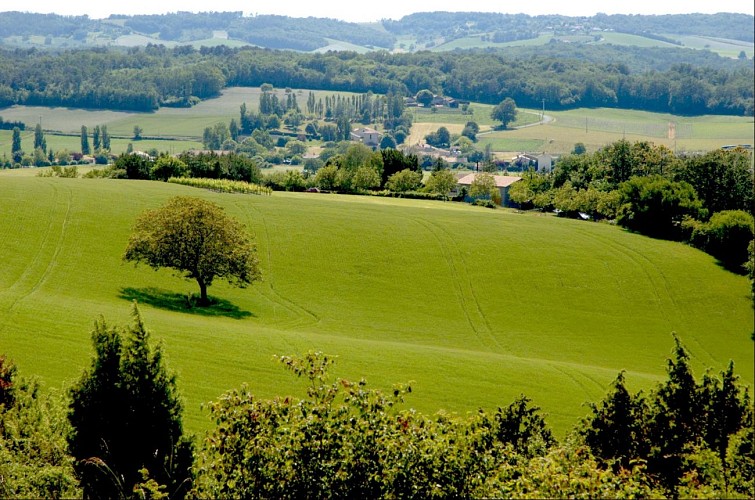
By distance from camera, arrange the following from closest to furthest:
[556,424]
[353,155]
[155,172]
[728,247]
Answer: [556,424]
[728,247]
[155,172]
[353,155]

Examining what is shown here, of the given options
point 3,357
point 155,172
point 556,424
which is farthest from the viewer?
point 155,172

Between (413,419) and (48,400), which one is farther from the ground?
(413,419)

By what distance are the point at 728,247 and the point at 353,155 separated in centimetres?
9330

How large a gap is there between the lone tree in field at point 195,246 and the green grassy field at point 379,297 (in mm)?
2215

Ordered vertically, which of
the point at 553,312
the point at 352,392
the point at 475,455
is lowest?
the point at 553,312

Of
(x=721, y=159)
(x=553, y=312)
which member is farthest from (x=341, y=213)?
(x=721, y=159)

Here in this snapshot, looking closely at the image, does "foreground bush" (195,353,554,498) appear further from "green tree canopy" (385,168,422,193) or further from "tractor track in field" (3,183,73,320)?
"green tree canopy" (385,168,422,193)

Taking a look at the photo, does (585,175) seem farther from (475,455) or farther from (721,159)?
(475,455)

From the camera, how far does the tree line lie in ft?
57.9

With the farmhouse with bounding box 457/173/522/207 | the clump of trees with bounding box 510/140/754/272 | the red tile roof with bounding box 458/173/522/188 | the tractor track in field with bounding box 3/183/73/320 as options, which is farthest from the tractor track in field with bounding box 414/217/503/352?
the red tile roof with bounding box 458/173/522/188

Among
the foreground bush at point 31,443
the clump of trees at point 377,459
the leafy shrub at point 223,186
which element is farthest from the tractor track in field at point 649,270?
the leafy shrub at point 223,186

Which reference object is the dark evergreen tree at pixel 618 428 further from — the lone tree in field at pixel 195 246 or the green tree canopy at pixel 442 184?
the green tree canopy at pixel 442 184

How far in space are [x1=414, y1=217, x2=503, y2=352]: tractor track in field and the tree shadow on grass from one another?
53.2 feet

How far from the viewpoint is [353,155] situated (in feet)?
429
